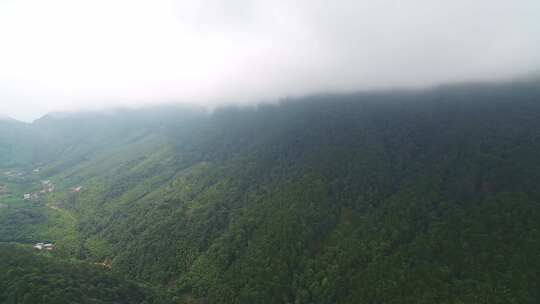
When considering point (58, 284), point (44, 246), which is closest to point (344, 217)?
point (58, 284)

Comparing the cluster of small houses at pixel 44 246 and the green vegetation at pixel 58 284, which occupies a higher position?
the green vegetation at pixel 58 284

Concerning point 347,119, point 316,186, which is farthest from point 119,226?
point 347,119

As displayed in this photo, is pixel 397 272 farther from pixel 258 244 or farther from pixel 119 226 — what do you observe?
pixel 119 226

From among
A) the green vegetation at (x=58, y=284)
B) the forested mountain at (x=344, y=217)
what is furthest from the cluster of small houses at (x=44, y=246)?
the green vegetation at (x=58, y=284)

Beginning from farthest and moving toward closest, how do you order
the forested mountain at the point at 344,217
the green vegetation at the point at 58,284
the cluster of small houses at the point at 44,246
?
the cluster of small houses at the point at 44,246 < the forested mountain at the point at 344,217 < the green vegetation at the point at 58,284

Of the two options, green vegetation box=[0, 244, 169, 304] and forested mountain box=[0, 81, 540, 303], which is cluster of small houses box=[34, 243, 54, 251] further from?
green vegetation box=[0, 244, 169, 304]

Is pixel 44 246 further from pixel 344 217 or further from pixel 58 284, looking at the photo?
pixel 344 217

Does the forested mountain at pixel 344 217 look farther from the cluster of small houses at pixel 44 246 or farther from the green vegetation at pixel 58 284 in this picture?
the green vegetation at pixel 58 284

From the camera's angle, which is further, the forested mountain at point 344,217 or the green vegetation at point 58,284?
the forested mountain at point 344,217
